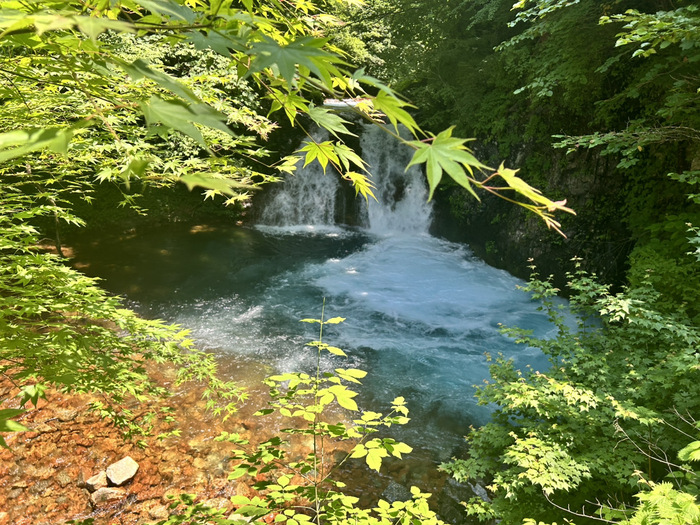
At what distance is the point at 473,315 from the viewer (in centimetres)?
832

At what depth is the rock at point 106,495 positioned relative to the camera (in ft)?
13.3

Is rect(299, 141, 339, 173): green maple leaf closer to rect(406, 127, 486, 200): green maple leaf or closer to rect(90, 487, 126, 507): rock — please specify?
rect(406, 127, 486, 200): green maple leaf

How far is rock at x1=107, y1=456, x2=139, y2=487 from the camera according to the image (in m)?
4.23

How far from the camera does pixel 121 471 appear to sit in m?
4.30

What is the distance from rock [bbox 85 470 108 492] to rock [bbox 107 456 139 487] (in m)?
0.05

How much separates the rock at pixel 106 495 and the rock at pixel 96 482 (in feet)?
0.17

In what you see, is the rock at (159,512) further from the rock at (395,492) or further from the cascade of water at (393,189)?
the cascade of water at (393,189)

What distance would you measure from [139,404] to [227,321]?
2.71 m

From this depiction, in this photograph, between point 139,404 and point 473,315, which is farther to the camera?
point 473,315

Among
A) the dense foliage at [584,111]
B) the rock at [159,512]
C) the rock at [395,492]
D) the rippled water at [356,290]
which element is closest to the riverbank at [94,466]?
the rock at [159,512]

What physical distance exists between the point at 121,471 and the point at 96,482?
0.25 metres

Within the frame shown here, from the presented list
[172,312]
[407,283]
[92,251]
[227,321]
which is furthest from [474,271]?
[92,251]

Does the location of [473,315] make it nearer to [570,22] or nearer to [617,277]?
[617,277]

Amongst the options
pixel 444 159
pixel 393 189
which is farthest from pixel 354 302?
pixel 444 159
